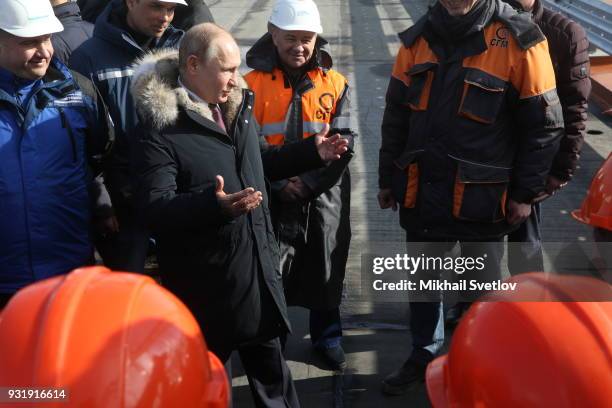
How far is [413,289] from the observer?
161 inches

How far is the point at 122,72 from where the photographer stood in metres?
3.77

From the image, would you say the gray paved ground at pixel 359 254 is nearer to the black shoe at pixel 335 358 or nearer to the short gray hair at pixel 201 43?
the black shoe at pixel 335 358

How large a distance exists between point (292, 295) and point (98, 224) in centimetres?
108

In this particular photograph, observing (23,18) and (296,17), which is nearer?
A: (23,18)

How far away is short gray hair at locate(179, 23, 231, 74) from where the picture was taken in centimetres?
295

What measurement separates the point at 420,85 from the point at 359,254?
82.8 inches

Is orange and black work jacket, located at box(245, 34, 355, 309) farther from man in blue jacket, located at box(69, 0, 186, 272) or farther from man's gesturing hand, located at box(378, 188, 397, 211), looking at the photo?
man in blue jacket, located at box(69, 0, 186, 272)

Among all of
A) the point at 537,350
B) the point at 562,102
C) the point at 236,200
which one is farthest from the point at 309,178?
the point at 537,350

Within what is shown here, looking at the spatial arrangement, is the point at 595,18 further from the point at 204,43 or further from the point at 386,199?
the point at 204,43

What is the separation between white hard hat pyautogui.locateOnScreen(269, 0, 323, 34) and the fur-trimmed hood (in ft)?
2.28

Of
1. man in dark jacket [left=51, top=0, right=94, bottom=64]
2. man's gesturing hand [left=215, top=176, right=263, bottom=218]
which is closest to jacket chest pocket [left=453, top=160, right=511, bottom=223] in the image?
man's gesturing hand [left=215, top=176, right=263, bottom=218]

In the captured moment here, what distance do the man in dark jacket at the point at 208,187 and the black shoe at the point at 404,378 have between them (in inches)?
35.7

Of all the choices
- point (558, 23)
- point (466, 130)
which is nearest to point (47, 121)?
point (466, 130)

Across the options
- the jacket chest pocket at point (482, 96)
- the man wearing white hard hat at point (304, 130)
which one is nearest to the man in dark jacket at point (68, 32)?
the man wearing white hard hat at point (304, 130)
